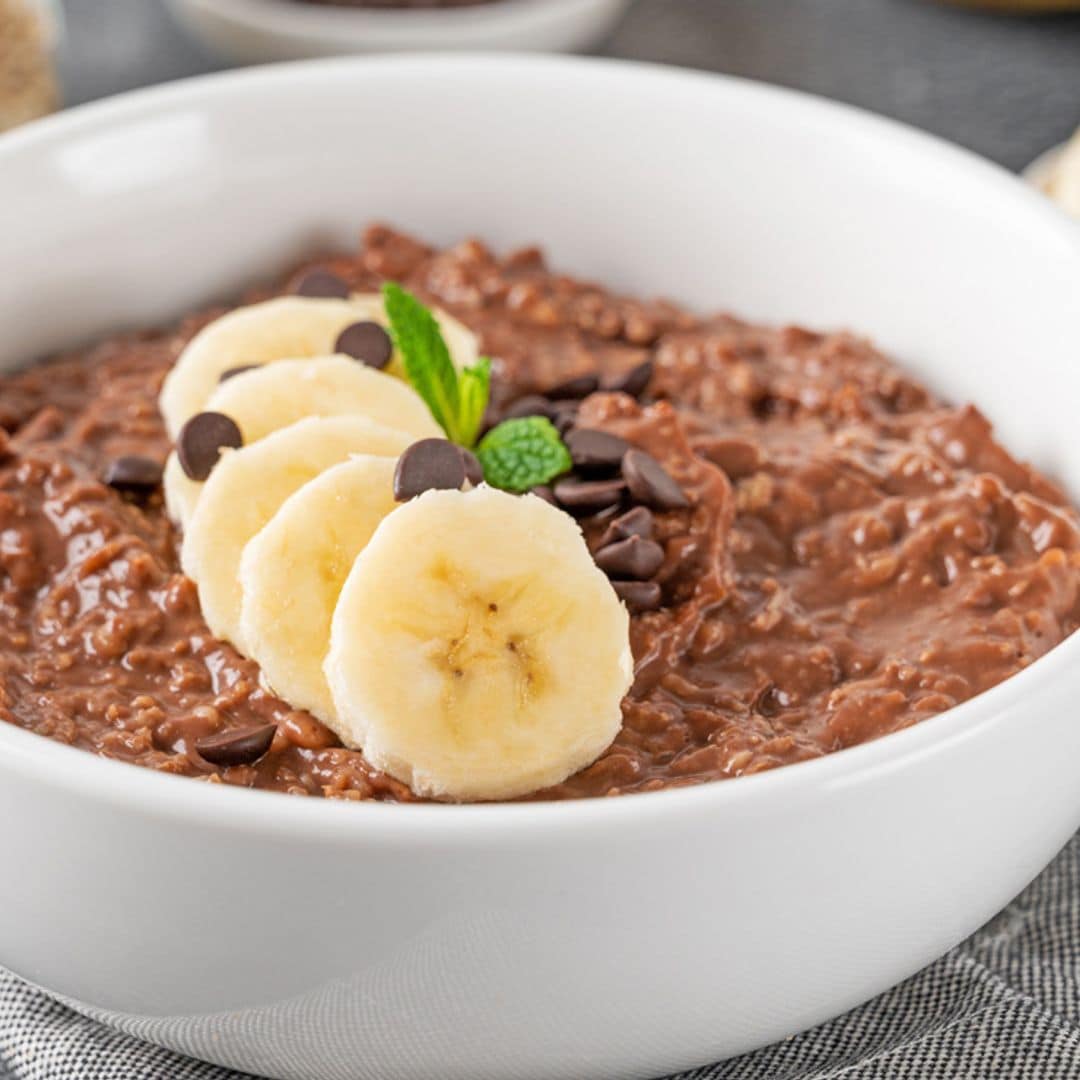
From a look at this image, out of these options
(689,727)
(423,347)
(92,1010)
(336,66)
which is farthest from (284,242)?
(92,1010)

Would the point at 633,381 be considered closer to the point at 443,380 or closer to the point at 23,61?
the point at 443,380

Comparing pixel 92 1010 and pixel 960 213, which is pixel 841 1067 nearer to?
pixel 92 1010

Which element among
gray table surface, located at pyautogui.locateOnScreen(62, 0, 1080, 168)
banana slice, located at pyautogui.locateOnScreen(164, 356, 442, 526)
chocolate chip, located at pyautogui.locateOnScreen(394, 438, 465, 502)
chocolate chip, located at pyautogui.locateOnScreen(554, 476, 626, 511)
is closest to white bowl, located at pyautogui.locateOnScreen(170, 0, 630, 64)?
gray table surface, located at pyautogui.locateOnScreen(62, 0, 1080, 168)

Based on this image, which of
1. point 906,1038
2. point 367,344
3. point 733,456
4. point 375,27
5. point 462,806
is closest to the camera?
point 462,806

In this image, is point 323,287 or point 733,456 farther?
point 323,287

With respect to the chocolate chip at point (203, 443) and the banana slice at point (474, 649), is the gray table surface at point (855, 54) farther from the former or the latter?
the banana slice at point (474, 649)

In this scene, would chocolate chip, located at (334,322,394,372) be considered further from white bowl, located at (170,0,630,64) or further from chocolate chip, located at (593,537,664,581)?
white bowl, located at (170,0,630,64)

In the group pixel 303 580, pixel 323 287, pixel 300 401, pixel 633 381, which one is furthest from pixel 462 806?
pixel 323 287

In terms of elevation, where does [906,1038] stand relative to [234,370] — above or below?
below
